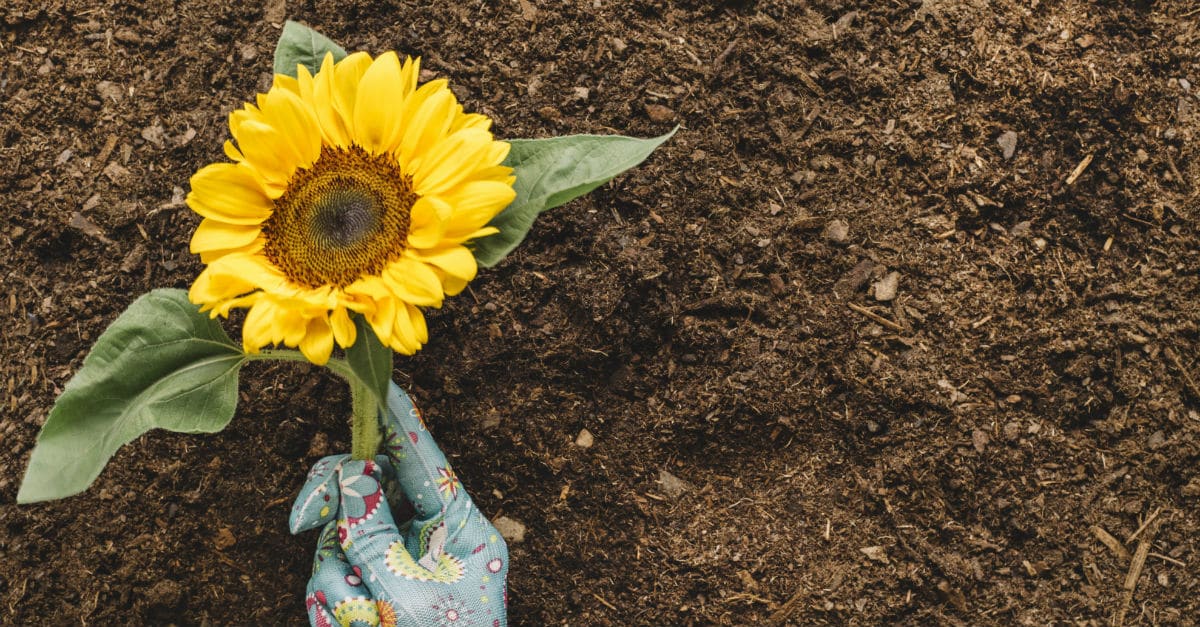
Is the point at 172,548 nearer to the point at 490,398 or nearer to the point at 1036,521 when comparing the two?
the point at 490,398

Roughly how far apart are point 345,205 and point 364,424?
42 cm

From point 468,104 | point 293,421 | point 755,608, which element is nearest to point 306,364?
point 293,421

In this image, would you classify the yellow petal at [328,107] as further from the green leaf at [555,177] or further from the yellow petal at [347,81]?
the green leaf at [555,177]

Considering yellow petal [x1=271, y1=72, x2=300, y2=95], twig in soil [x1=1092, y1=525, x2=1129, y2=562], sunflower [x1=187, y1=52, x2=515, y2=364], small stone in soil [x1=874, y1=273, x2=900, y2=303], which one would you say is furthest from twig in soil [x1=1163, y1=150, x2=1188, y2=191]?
yellow petal [x1=271, y1=72, x2=300, y2=95]

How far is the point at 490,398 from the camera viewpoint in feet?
5.20

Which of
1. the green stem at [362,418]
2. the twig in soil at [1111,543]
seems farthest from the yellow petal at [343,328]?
the twig in soil at [1111,543]

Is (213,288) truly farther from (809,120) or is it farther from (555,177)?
(809,120)

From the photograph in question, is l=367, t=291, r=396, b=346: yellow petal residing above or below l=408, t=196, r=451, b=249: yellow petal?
below

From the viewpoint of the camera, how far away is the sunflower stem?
1345mm

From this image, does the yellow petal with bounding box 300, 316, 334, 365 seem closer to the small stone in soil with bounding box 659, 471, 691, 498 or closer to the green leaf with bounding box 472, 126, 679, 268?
the green leaf with bounding box 472, 126, 679, 268

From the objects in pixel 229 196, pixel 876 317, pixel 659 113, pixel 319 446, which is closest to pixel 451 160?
pixel 229 196

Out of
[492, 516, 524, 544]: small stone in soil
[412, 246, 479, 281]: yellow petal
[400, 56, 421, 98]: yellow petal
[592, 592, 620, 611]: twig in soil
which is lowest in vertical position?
[592, 592, 620, 611]: twig in soil

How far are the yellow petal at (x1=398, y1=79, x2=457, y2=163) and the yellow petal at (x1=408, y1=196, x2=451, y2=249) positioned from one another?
62 mm

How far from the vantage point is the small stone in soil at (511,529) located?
1.60 metres
